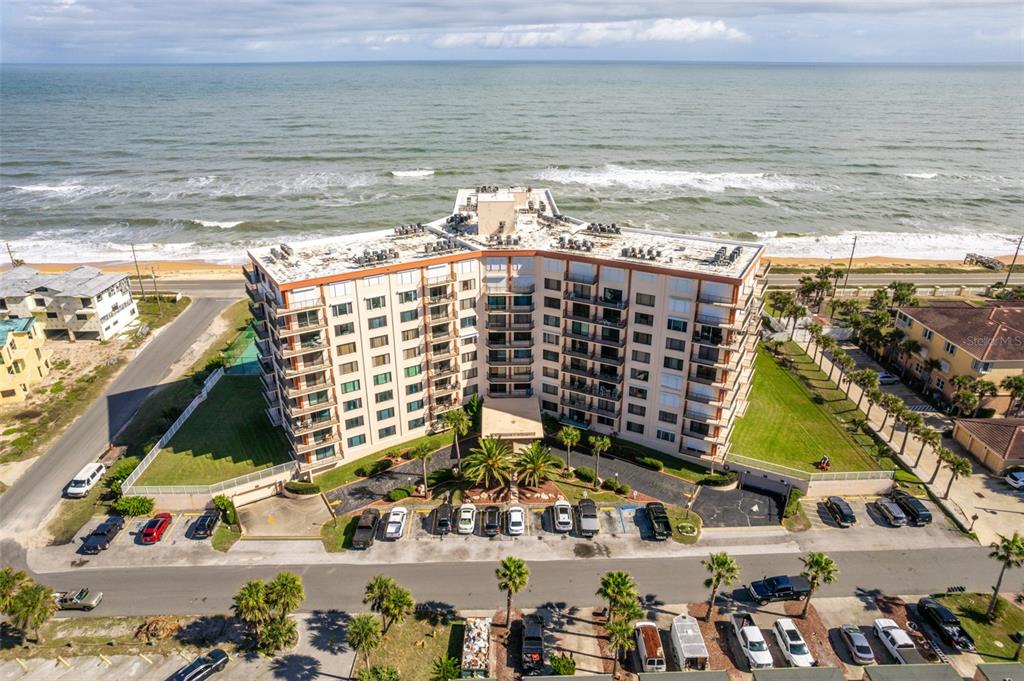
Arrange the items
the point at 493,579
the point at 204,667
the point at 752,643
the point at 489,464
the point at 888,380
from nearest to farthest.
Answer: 1. the point at 204,667
2. the point at 752,643
3. the point at 493,579
4. the point at 489,464
5. the point at 888,380

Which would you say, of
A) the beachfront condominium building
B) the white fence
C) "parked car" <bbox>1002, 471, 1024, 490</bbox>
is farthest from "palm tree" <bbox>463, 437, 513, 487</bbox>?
"parked car" <bbox>1002, 471, 1024, 490</bbox>

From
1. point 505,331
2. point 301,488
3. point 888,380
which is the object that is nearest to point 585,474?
point 505,331

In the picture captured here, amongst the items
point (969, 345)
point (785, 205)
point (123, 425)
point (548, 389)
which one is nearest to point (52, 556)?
A: point (123, 425)

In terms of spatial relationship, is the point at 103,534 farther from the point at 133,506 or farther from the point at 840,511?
the point at 840,511

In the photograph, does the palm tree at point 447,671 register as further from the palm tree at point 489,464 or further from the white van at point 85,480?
the white van at point 85,480

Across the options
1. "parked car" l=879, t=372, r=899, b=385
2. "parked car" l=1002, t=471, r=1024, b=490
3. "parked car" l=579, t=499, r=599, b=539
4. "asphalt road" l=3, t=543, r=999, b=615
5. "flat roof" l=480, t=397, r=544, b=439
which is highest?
"flat roof" l=480, t=397, r=544, b=439

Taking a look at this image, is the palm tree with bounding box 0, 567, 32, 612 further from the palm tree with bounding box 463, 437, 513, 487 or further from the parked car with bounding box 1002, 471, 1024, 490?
the parked car with bounding box 1002, 471, 1024, 490
